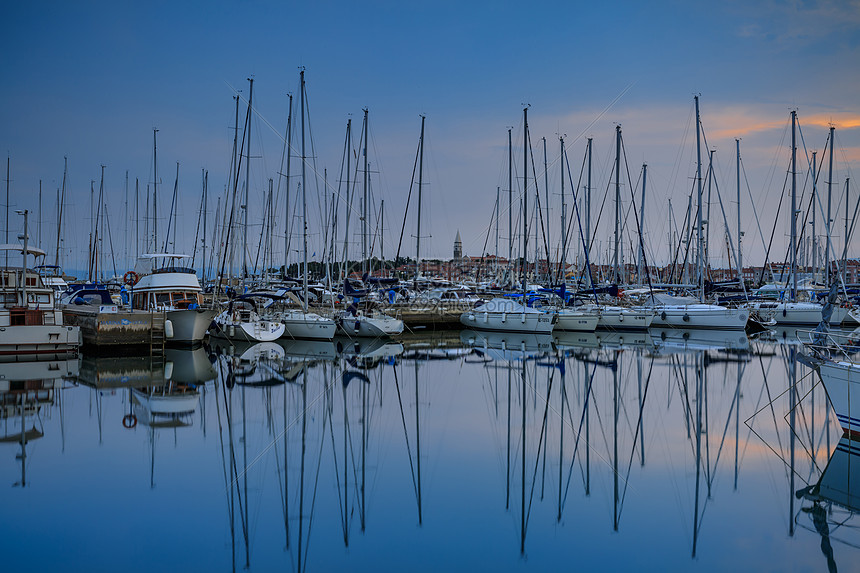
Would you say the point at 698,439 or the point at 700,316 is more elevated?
the point at 700,316

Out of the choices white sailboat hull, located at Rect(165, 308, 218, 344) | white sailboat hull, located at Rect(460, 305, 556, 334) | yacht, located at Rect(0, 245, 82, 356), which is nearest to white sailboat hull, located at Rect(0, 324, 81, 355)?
yacht, located at Rect(0, 245, 82, 356)

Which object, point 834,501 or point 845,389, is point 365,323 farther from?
point 834,501

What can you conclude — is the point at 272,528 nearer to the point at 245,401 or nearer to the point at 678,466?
the point at 678,466

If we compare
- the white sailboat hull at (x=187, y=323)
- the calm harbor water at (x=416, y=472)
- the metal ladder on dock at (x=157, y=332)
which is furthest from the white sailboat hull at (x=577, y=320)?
the metal ladder on dock at (x=157, y=332)

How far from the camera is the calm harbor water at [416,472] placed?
8633 mm

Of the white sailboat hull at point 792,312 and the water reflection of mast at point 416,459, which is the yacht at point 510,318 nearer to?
the white sailboat hull at point 792,312

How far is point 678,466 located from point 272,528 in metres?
7.54

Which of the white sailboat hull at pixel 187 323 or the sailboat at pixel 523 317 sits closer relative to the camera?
the white sailboat hull at pixel 187 323

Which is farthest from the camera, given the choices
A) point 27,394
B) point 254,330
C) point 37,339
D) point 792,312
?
point 792,312

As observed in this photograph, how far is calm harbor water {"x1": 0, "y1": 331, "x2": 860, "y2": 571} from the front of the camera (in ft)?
28.3

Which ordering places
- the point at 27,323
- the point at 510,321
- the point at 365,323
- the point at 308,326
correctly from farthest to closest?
the point at 510,321, the point at 365,323, the point at 308,326, the point at 27,323

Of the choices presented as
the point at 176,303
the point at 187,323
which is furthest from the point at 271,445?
the point at 176,303

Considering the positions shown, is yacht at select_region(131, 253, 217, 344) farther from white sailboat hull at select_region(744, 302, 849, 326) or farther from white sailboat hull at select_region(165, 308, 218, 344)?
white sailboat hull at select_region(744, 302, 849, 326)

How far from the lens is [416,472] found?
474 inches
